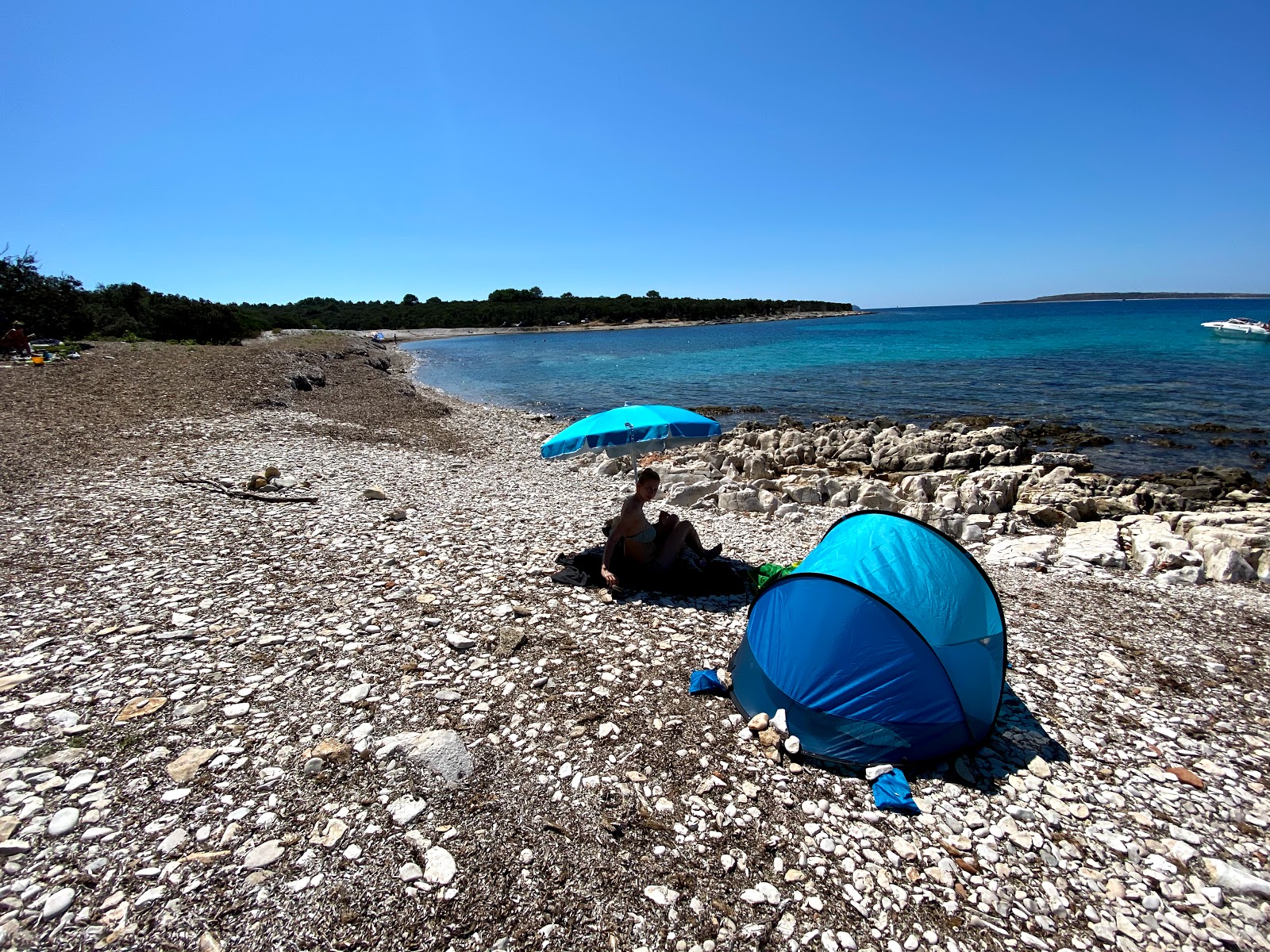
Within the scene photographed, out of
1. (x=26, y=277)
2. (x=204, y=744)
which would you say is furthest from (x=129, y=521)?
(x=26, y=277)

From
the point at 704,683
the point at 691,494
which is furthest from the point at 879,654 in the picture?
the point at 691,494

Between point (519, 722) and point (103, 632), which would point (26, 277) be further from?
point (519, 722)

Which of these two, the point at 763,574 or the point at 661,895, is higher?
the point at 763,574

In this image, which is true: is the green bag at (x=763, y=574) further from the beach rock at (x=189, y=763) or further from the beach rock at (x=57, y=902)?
the beach rock at (x=57, y=902)

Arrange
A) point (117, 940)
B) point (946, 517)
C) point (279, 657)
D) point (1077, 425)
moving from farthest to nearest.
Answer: point (1077, 425) < point (946, 517) < point (279, 657) < point (117, 940)

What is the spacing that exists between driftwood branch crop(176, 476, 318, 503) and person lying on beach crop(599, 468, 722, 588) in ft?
21.7

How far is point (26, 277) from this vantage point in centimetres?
3231

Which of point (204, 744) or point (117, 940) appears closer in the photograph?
point (117, 940)

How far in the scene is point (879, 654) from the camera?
514 cm

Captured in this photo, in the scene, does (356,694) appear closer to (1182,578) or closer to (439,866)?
(439,866)

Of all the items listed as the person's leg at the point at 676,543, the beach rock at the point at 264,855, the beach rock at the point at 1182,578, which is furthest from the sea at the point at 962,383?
the beach rock at the point at 264,855

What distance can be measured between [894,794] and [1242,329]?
302 feet

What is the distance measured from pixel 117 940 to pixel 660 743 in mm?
3698

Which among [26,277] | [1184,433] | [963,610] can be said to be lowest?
[1184,433]
